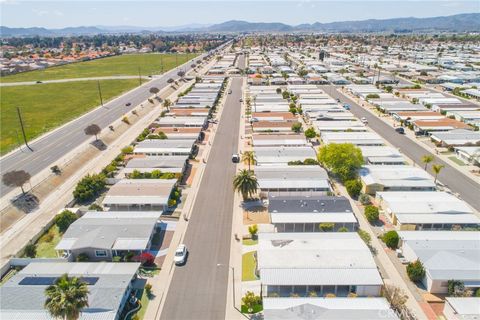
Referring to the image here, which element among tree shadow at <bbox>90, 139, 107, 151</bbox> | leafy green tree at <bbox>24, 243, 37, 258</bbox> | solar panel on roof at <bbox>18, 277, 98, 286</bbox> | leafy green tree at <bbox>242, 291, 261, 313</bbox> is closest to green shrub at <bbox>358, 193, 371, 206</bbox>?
leafy green tree at <bbox>242, 291, 261, 313</bbox>

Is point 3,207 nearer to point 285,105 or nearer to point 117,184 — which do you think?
point 117,184

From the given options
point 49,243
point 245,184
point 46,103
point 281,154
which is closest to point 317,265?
point 245,184

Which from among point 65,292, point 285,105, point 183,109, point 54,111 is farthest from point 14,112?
point 65,292

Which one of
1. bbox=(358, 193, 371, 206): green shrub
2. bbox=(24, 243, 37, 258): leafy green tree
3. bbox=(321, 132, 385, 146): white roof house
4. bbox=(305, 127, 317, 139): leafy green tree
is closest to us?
bbox=(24, 243, 37, 258): leafy green tree

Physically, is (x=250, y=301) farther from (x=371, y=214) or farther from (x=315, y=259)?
(x=371, y=214)

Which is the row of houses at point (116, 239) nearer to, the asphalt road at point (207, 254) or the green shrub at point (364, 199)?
the asphalt road at point (207, 254)

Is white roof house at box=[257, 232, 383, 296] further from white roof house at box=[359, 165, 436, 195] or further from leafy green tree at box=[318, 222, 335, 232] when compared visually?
white roof house at box=[359, 165, 436, 195]
